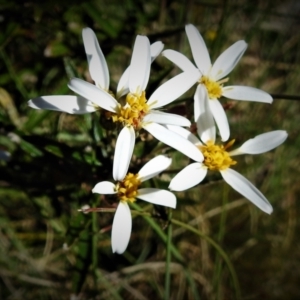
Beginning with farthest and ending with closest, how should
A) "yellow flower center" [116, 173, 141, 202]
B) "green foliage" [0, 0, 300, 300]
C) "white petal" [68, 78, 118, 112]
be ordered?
"green foliage" [0, 0, 300, 300] < "yellow flower center" [116, 173, 141, 202] < "white petal" [68, 78, 118, 112]

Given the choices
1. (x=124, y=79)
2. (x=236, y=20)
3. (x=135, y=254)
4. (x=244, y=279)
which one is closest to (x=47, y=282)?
(x=135, y=254)

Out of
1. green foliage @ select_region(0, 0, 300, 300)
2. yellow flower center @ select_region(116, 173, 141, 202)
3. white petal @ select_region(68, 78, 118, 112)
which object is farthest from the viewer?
green foliage @ select_region(0, 0, 300, 300)

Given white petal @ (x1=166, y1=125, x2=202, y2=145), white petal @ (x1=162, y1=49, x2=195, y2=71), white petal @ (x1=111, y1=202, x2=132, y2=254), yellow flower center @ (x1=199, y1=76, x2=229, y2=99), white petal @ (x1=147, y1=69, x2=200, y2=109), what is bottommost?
white petal @ (x1=111, y1=202, x2=132, y2=254)

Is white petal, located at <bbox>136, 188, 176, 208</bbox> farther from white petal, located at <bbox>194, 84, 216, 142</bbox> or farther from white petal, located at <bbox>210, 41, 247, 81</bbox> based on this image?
white petal, located at <bbox>210, 41, 247, 81</bbox>

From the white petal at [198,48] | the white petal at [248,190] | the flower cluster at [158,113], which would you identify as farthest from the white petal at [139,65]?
the white petal at [248,190]

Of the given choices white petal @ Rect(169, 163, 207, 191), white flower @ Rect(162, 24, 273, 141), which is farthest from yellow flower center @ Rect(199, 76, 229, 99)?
white petal @ Rect(169, 163, 207, 191)

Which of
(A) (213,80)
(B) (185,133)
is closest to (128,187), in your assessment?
(B) (185,133)
